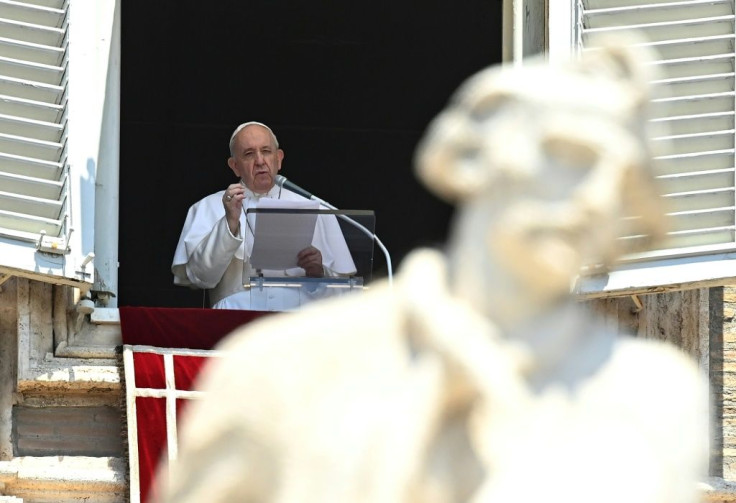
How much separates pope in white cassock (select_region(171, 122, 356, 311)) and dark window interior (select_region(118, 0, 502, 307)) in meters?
3.15

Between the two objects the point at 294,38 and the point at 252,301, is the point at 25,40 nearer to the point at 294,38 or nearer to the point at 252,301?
the point at 252,301

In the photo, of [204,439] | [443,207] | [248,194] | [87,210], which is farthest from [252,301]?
[204,439]

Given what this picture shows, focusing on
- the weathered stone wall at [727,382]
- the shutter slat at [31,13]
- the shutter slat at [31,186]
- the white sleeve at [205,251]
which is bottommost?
the weathered stone wall at [727,382]

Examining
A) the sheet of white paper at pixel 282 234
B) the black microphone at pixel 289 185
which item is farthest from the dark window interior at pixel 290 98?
the sheet of white paper at pixel 282 234

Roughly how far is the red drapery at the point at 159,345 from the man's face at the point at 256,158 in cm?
101

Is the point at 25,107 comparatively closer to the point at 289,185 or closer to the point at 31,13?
the point at 31,13

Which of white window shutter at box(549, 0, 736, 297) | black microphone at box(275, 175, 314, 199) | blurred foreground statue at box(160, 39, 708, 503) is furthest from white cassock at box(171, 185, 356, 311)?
A: blurred foreground statue at box(160, 39, 708, 503)

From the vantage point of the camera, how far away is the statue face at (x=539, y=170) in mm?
2805

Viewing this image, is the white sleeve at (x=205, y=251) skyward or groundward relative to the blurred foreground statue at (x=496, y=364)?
groundward

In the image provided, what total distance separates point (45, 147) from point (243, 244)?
1.09 meters

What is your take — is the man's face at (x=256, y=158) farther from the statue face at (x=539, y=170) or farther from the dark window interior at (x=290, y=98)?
the statue face at (x=539, y=170)

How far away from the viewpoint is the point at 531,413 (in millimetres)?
2787

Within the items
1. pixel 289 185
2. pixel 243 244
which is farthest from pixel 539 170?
pixel 289 185

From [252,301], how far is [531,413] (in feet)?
18.8
